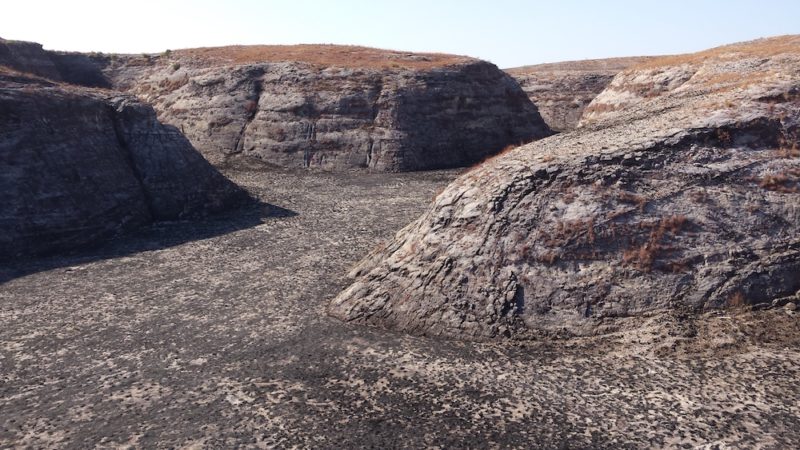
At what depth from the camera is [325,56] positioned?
186ft

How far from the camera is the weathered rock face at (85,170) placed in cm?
2770

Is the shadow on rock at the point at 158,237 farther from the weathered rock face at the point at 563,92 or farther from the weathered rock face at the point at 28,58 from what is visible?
the weathered rock face at the point at 563,92

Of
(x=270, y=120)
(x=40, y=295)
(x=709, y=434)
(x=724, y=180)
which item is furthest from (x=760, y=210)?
(x=270, y=120)

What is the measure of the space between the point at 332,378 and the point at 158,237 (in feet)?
59.6

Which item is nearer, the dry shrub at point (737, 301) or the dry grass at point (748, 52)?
the dry shrub at point (737, 301)

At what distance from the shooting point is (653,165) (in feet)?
62.6

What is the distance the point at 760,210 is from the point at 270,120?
38144 mm

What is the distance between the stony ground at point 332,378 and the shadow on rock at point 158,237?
281 cm

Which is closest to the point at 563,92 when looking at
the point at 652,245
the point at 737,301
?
the point at 652,245

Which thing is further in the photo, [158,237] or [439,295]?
[158,237]

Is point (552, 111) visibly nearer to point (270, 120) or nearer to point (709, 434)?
point (270, 120)

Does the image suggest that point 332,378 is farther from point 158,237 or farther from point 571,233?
point 158,237

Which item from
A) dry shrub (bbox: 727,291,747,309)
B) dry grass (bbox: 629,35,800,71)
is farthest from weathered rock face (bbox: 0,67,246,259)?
dry grass (bbox: 629,35,800,71)

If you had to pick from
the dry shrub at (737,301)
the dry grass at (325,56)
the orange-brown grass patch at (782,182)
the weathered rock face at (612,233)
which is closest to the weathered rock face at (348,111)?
the dry grass at (325,56)
